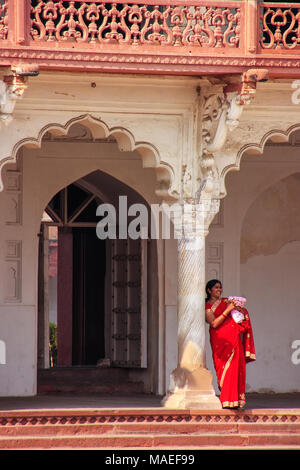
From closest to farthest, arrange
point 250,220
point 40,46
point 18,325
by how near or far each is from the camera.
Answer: point 40,46 → point 18,325 → point 250,220

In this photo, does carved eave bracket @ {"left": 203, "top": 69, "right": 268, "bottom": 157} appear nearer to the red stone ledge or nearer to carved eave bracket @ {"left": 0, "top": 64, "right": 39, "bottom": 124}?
carved eave bracket @ {"left": 0, "top": 64, "right": 39, "bottom": 124}

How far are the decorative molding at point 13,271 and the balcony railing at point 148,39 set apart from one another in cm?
298

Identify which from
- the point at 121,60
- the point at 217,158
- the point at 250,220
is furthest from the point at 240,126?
the point at 250,220

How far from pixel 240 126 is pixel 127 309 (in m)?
3.56

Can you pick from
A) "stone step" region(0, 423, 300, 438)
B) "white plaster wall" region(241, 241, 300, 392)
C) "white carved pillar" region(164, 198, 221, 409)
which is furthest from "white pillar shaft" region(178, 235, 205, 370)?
"white plaster wall" region(241, 241, 300, 392)

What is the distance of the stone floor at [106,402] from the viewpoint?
12.8 metres

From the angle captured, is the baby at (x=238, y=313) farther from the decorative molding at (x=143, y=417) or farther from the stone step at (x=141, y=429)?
the stone step at (x=141, y=429)

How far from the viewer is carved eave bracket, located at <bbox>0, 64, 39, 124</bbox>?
11469 mm

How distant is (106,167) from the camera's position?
14602 mm

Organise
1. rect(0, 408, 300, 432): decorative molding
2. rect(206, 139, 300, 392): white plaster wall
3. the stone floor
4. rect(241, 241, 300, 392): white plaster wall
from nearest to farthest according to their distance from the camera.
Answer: rect(0, 408, 300, 432): decorative molding → the stone floor → rect(206, 139, 300, 392): white plaster wall → rect(241, 241, 300, 392): white plaster wall

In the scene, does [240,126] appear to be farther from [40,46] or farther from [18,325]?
[18,325]

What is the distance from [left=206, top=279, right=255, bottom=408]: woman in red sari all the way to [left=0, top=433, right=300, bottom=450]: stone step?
0.37 m

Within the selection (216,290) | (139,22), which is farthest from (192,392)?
(139,22)

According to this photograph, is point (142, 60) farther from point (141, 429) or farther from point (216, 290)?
point (141, 429)
